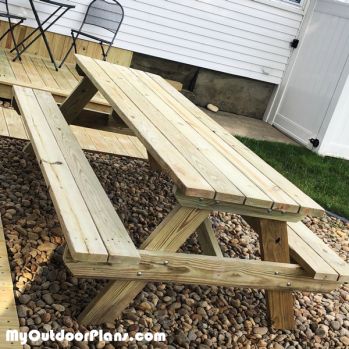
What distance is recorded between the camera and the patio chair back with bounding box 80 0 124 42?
22.0ft

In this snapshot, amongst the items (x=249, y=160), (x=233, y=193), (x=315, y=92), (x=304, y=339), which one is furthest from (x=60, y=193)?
(x=315, y=92)

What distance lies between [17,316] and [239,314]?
1.14 m

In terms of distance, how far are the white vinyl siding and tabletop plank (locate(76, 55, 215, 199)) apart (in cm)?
329

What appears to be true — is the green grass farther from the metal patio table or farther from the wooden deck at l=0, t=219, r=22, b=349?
the wooden deck at l=0, t=219, r=22, b=349

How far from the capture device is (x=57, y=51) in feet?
22.3

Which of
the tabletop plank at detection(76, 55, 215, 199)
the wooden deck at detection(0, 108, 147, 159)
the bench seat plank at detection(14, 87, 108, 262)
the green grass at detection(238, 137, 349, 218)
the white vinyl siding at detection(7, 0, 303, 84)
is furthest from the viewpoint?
the white vinyl siding at detection(7, 0, 303, 84)

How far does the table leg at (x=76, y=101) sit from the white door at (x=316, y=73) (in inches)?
136

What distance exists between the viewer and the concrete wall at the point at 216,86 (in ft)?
24.3

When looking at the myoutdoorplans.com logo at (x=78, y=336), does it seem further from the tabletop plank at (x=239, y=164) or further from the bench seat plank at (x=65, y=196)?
the tabletop plank at (x=239, y=164)

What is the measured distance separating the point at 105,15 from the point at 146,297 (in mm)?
4580

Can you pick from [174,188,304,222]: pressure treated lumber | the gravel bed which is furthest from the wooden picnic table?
the gravel bed

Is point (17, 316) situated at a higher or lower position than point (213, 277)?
lower

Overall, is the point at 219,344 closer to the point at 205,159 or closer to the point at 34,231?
the point at 205,159

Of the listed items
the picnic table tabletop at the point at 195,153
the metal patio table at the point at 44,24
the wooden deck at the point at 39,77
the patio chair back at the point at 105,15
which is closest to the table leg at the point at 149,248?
the picnic table tabletop at the point at 195,153
